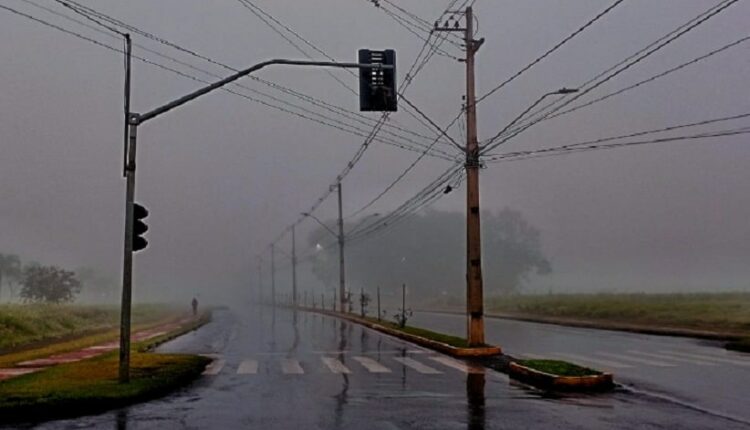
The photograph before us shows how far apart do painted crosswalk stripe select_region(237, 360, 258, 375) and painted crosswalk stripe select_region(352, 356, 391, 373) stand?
295cm

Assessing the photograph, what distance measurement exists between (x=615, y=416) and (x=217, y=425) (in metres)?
6.15

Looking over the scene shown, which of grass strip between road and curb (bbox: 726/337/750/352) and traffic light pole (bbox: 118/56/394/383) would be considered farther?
grass strip between road and curb (bbox: 726/337/750/352)

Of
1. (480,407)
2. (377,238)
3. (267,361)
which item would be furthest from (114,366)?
(377,238)

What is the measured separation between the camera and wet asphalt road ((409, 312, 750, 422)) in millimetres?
15141

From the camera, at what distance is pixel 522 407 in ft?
43.7

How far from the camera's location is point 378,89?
1574 cm

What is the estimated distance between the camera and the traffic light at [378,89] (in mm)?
15680

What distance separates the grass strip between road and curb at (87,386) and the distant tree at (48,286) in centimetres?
7891

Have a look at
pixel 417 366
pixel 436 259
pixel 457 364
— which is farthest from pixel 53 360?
pixel 436 259

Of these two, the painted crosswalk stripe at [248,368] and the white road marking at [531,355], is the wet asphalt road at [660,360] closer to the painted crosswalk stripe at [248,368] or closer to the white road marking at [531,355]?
the white road marking at [531,355]

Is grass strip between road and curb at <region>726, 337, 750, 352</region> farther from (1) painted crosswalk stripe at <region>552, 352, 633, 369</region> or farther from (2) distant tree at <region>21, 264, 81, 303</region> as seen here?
(2) distant tree at <region>21, 264, 81, 303</region>

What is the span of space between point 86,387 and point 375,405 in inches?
217

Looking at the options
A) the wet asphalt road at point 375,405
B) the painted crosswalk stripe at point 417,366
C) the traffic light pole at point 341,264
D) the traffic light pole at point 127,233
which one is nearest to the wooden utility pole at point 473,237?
the painted crosswalk stripe at point 417,366

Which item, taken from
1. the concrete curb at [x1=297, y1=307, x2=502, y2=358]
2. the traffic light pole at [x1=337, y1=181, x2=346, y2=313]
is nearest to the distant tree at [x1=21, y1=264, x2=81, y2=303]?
the traffic light pole at [x1=337, y1=181, x2=346, y2=313]
